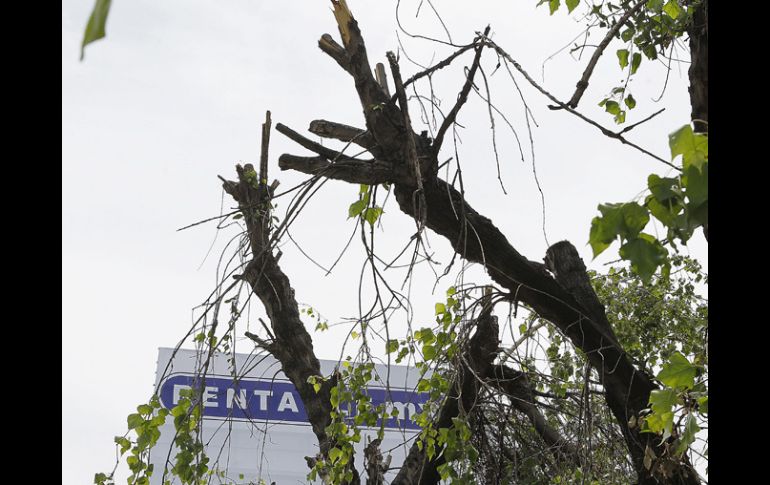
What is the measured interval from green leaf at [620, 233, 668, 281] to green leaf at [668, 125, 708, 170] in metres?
0.13

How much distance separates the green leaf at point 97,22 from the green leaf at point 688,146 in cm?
67

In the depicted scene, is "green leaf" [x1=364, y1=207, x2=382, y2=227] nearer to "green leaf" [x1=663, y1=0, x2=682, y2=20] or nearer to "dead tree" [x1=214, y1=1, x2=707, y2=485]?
"dead tree" [x1=214, y1=1, x2=707, y2=485]

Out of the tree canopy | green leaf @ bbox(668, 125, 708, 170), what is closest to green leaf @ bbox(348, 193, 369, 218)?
the tree canopy

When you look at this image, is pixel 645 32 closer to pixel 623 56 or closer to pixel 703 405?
pixel 623 56

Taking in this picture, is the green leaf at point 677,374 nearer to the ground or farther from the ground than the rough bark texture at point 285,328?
nearer to the ground

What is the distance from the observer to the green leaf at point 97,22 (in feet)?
1.14

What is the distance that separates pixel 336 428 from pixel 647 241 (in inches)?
74.9

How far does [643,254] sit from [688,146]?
147mm

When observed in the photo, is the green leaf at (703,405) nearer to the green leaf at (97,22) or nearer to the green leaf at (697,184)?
the green leaf at (697,184)

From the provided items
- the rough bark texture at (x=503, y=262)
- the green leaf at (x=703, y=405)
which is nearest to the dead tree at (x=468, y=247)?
the rough bark texture at (x=503, y=262)

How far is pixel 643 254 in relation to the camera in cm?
99
